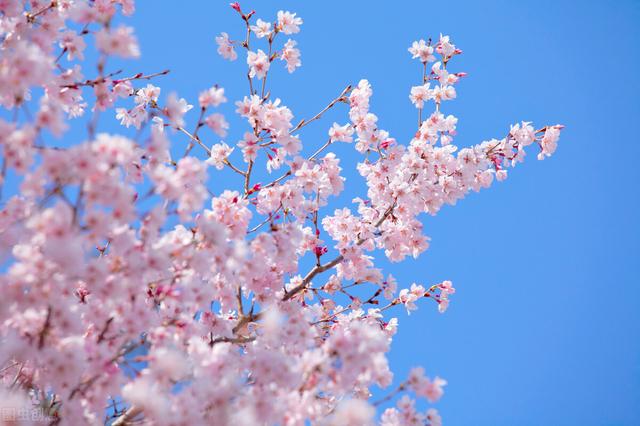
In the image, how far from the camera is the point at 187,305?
4.13m

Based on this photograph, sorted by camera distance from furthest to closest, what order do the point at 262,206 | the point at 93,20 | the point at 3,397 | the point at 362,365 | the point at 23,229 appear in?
the point at 262,206
the point at 93,20
the point at 23,229
the point at 362,365
the point at 3,397

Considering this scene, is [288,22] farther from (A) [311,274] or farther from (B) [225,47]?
(A) [311,274]

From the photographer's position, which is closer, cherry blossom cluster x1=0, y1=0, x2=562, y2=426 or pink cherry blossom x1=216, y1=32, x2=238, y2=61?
cherry blossom cluster x1=0, y1=0, x2=562, y2=426

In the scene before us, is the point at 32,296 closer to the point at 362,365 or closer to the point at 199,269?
the point at 199,269

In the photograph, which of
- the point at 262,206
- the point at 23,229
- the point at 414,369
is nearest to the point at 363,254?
the point at 262,206

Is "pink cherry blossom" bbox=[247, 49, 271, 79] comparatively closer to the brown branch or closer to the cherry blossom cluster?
the cherry blossom cluster

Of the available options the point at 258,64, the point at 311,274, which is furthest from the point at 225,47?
the point at 311,274

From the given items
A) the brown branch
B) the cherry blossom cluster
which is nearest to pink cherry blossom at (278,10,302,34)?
the cherry blossom cluster

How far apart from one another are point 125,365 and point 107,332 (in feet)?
1.37

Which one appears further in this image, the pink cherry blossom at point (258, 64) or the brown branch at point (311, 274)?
the pink cherry blossom at point (258, 64)

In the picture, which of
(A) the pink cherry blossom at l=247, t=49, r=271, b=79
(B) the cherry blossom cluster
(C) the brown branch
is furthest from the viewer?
(A) the pink cherry blossom at l=247, t=49, r=271, b=79

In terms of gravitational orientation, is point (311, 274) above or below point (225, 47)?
below

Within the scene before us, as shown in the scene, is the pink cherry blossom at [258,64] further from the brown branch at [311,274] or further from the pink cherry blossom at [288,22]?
the brown branch at [311,274]

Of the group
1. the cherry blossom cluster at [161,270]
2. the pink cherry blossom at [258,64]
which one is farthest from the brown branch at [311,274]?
the pink cherry blossom at [258,64]
